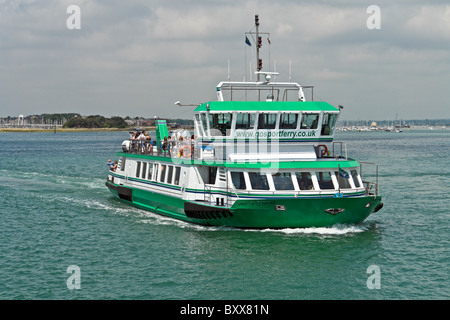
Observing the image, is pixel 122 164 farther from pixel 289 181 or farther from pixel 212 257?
pixel 212 257

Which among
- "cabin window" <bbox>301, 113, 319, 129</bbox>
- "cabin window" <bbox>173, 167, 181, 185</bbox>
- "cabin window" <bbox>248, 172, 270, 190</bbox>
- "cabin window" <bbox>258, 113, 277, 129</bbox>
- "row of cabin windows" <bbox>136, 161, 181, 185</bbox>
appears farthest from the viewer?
"row of cabin windows" <bbox>136, 161, 181, 185</bbox>

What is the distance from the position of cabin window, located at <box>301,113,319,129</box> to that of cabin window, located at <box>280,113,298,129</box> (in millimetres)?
427

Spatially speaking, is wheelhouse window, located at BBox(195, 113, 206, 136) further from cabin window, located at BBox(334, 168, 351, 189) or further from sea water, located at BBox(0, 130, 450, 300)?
cabin window, located at BBox(334, 168, 351, 189)

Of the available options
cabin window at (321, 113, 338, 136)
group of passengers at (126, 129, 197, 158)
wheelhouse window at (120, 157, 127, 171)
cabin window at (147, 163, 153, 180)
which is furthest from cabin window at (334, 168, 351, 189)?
wheelhouse window at (120, 157, 127, 171)

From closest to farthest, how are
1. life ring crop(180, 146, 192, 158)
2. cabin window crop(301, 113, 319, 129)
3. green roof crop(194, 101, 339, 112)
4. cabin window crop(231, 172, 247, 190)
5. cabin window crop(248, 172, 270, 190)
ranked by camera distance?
1. cabin window crop(248, 172, 270, 190)
2. cabin window crop(231, 172, 247, 190)
3. green roof crop(194, 101, 339, 112)
4. cabin window crop(301, 113, 319, 129)
5. life ring crop(180, 146, 192, 158)

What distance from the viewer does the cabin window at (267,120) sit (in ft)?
88.6

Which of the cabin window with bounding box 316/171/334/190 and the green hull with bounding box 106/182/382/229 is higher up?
the cabin window with bounding box 316/171/334/190

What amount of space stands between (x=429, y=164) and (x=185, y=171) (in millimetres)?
46600

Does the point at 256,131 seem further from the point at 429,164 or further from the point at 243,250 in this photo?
the point at 429,164

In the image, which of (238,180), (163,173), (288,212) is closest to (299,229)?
(288,212)

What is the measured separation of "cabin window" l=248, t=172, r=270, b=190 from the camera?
25.5m

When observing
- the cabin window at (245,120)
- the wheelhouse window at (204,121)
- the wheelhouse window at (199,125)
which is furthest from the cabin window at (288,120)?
the wheelhouse window at (199,125)
